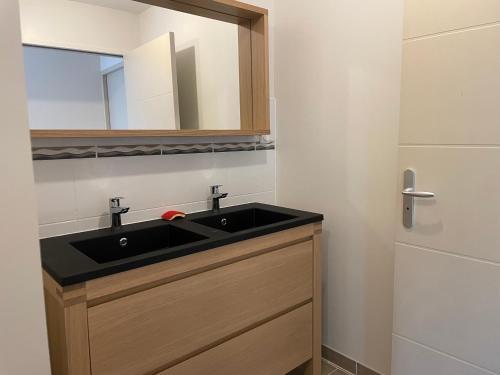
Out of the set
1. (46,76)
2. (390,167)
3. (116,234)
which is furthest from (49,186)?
(390,167)

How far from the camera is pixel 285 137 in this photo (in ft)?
6.86

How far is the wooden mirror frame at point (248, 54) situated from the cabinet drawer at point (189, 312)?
0.66 metres

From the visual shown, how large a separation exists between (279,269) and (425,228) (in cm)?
59

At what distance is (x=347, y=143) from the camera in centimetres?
179

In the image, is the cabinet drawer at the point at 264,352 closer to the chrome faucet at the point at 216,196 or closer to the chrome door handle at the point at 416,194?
the chrome faucet at the point at 216,196

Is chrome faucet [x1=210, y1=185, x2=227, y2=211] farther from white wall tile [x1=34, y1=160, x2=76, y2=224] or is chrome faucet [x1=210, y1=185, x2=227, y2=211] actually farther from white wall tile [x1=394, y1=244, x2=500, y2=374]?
white wall tile [x1=394, y1=244, x2=500, y2=374]

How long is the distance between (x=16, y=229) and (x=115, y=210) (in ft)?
2.67

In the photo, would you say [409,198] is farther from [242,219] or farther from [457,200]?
[242,219]

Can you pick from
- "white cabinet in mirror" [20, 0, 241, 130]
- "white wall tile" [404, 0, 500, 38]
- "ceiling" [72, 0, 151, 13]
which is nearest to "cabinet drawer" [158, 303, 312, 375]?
"white cabinet in mirror" [20, 0, 241, 130]

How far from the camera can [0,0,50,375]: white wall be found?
676 millimetres

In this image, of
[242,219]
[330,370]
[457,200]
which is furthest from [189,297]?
[330,370]

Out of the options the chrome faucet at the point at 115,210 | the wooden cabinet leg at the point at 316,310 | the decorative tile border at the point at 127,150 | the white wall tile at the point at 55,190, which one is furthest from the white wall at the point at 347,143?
the white wall tile at the point at 55,190

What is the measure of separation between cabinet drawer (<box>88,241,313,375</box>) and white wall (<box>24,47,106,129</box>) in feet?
2.42

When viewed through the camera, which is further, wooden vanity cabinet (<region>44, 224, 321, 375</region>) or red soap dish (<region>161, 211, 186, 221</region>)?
red soap dish (<region>161, 211, 186, 221</region>)
